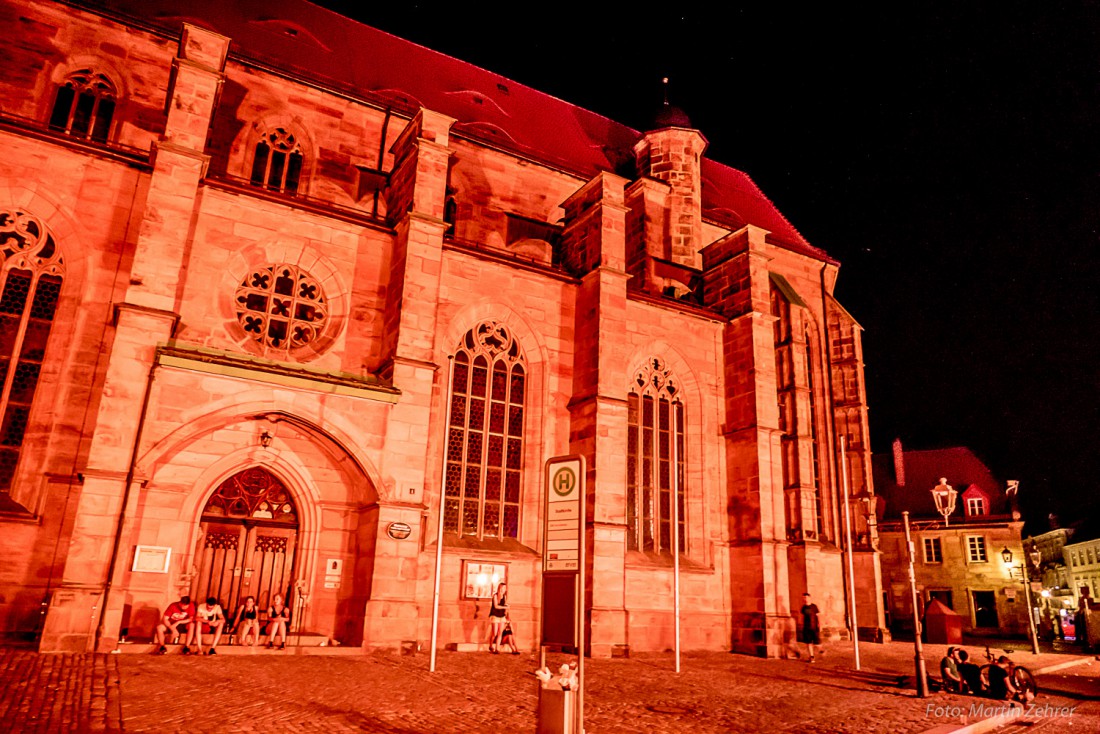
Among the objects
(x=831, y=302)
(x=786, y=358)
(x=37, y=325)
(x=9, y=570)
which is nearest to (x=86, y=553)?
(x=9, y=570)

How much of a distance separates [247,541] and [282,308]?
4485 millimetres

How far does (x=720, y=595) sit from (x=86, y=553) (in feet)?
43.8

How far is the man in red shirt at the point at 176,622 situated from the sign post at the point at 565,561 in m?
7.86

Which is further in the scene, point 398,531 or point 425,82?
point 425,82

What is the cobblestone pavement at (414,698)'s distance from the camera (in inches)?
272

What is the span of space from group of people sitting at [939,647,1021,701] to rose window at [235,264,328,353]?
12.5m

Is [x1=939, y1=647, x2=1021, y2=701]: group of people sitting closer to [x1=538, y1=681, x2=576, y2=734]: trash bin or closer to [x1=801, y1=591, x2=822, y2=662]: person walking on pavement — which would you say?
[x1=801, y1=591, x2=822, y2=662]: person walking on pavement

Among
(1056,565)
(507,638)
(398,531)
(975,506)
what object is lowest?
(507,638)

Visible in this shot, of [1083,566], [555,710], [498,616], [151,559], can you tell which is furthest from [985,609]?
[555,710]

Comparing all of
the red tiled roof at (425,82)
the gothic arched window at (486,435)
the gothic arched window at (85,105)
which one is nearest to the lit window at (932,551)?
the red tiled roof at (425,82)

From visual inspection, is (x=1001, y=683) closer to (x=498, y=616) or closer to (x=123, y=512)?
(x=498, y=616)

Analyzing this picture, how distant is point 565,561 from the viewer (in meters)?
5.98

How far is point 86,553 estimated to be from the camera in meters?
10.8

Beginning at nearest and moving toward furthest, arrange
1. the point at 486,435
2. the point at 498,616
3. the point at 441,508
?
1. the point at 441,508
2. the point at 498,616
3. the point at 486,435
